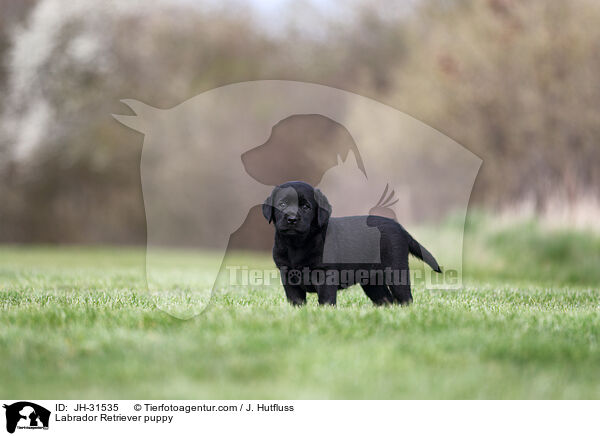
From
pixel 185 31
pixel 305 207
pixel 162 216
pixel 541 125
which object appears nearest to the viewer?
pixel 305 207

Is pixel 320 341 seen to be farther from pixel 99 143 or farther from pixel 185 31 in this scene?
pixel 185 31

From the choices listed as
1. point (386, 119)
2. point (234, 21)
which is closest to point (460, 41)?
point (386, 119)

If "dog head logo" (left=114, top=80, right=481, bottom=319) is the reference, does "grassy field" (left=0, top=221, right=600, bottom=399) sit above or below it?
below

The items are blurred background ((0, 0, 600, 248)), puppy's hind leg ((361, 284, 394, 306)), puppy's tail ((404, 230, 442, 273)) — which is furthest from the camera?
blurred background ((0, 0, 600, 248))

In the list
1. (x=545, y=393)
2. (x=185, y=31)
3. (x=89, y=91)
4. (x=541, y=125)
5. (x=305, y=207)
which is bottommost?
(x=545, y=393)

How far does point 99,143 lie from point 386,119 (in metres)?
9.40

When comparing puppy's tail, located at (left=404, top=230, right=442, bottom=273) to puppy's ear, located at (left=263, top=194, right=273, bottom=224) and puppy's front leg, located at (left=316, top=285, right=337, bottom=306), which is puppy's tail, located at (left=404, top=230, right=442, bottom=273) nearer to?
puppy's front leg, located at (left=316, top=285, right=337, bottom=306)

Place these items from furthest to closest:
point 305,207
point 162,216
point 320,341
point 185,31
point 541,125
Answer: point 185,31 → point 162,216 → point 541,125 → point 305,207 → point 320,341

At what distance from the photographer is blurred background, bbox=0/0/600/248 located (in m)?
13.5

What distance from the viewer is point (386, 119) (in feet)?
54.0

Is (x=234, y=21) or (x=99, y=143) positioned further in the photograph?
(x=234, y=21)
